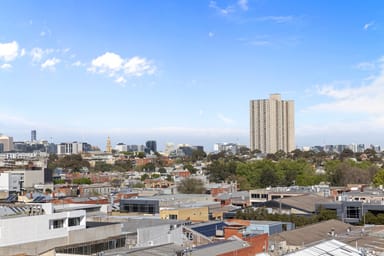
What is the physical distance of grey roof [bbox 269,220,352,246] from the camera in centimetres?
3341

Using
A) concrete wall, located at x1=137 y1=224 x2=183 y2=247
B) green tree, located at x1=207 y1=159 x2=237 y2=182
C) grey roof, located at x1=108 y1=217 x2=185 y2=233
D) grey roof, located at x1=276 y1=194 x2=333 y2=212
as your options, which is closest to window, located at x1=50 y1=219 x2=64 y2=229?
concrete wall, located at x1=137 y1=224 x2=183 y2=247

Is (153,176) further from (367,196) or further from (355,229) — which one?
(355,229)

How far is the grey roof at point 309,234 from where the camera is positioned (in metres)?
33.4

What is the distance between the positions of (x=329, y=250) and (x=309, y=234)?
8.63 meters

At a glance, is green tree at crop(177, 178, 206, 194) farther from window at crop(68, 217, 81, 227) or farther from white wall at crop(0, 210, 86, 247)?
white wall at crop(0, 210, 86, 247)

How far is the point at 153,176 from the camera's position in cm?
10994

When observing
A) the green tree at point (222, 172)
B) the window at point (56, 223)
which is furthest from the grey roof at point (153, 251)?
the green tree at point (222, 172)

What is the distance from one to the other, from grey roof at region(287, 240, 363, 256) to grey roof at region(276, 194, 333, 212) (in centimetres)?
2435

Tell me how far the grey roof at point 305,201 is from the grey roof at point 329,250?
24.3 m

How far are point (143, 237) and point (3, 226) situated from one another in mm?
8015

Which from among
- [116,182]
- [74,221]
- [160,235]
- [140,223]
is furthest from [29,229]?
[116,182]

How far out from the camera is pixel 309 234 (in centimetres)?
3566

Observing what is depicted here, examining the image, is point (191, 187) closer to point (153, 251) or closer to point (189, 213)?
point (189, 213)

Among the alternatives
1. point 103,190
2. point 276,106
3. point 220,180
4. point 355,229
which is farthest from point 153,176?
point 276,106
